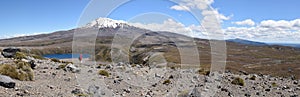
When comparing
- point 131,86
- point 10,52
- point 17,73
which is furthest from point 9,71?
point 10,52

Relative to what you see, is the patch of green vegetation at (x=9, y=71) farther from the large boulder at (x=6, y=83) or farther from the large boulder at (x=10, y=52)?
the large boulder at (x=10, y=52)

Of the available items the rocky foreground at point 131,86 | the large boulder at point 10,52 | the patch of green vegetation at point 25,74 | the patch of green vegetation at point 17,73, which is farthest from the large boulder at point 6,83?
the large boulder at point 10,52

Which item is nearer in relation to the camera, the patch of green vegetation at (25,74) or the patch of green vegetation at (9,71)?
the patch of green vegetation at (9,71)

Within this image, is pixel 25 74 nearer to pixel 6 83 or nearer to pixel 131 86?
pixel 6 83

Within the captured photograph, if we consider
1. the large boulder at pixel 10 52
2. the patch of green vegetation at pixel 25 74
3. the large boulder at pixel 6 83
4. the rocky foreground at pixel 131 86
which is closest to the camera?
the large boulder at pixel 6 83

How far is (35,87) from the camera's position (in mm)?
13930

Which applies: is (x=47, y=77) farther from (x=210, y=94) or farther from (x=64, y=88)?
(x=210, y=94)

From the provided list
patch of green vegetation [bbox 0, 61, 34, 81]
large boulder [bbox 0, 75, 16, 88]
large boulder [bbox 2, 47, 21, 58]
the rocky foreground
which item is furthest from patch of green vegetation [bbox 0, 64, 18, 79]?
large boulder [bbox 2, 47, 21, 58]

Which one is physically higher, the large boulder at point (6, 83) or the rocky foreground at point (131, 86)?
the large boulder at point (6, 83)

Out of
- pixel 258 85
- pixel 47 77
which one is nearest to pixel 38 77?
pixel 47 77

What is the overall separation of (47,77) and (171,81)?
7.77 metres

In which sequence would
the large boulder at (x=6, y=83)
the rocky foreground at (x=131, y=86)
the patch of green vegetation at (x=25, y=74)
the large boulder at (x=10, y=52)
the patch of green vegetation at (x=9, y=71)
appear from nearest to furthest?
the large boulder at (x=6, y=83), the rocky foreground at (x=131, y=86), the patch of green vegetation at (x=9, y=71), the patch of green vegetation at (x=25, y=74), the large boulder at (x=10, y=52)

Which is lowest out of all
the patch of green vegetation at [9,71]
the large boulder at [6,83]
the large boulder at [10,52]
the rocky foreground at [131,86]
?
the rocky foreground at [131,86]

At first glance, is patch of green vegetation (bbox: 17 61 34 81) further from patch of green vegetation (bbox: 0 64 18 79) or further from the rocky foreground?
patch of green vegetation (bbox: 0 64 18 79)
